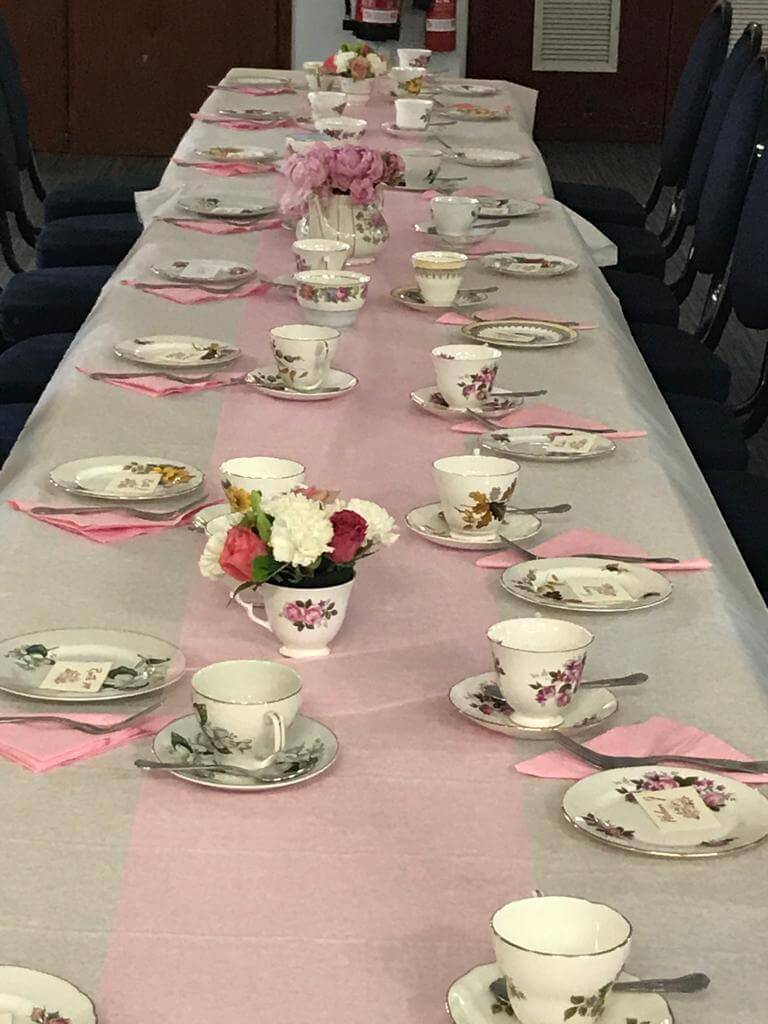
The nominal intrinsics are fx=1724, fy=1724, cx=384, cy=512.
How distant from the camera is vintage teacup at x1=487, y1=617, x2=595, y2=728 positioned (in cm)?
115

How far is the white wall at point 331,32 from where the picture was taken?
6.68 m

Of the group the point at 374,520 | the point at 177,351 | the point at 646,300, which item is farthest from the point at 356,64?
the point at 374,520

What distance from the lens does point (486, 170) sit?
356 centimetres

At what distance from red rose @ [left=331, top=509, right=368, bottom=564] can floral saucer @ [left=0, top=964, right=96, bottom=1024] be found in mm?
459

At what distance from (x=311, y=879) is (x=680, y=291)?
310 cm

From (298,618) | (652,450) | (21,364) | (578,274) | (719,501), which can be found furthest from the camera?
(21,364)

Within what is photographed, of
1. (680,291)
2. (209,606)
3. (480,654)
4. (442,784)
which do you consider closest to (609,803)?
(442,784)

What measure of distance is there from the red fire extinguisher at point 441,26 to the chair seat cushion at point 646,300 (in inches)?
125

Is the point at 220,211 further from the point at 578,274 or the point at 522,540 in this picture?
the point at 522,540

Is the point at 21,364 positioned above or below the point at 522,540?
below

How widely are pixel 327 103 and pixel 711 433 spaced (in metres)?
1.54

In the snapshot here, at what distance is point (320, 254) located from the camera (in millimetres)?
2408

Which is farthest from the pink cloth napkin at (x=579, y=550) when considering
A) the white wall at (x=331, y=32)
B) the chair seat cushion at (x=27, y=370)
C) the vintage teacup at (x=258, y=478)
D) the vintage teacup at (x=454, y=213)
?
the white wall at (x=331, y=32)

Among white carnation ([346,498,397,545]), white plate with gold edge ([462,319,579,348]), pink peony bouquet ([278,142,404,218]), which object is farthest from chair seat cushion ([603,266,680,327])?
white carnation ([346,498,397,545])
